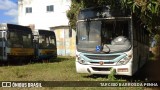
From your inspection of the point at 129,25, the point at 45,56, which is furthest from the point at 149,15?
the point at 45,56

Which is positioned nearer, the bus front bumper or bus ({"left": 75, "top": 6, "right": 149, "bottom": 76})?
the bus front bumper

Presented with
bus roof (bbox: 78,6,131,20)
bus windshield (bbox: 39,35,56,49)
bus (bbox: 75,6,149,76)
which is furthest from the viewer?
bus windshield (bbox: 39,35,56,49)

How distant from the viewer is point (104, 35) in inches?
524

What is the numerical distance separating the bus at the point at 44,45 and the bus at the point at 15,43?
1400 millimetres

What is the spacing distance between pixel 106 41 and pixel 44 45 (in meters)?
13.2

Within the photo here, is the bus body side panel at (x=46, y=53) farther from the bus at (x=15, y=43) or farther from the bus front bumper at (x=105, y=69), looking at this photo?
the bus front bumper at (x=105, y=69)

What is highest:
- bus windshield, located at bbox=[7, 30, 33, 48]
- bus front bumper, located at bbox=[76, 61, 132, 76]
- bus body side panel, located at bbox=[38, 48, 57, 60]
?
bus windshield, located at bbox=[7, 30, 33, 48]

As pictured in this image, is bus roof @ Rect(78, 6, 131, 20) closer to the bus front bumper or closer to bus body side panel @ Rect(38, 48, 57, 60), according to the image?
the bus front bumper

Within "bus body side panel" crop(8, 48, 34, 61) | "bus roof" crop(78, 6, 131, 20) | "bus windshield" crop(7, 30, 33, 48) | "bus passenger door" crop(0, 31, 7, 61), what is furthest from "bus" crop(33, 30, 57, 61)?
"bus roof" crop(78, 6, 131, 20)

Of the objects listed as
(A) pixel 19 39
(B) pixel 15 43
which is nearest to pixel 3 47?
(B) pixel 15 43

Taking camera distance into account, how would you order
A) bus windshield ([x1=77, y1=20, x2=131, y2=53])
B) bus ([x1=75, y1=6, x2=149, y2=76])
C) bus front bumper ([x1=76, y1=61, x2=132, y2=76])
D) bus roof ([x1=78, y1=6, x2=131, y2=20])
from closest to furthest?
bus front bumper ([x1=76, y1=61, x2=132, y2=76])
bus ([x1=75, y1=6, x2=149, y2=76])
bus windshield ([x1=77, y1=20, x2=131, y2=53])
bus roof ([x1=78, y1=6, x2=131, y2=20])

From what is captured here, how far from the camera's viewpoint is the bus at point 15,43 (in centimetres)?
2089

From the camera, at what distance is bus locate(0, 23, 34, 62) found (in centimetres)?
2089

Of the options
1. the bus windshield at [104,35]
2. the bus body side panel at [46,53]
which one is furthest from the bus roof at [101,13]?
the bus body side panel at [46,53]
